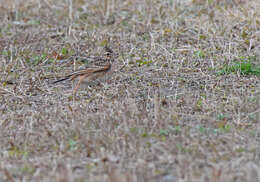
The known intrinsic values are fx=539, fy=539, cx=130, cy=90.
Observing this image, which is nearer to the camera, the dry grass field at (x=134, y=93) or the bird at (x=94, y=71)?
the dry grass field at (x=134, y=93)

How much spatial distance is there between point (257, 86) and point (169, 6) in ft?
17.8

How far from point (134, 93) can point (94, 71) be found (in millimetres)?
869

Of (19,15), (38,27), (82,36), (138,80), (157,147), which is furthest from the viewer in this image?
(19,15)

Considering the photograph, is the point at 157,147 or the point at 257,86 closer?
the point at 157,147

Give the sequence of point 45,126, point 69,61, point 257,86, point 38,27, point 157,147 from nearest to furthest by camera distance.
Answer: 1. point 157,147
2. point 45,126
3. point 257,86
4. point 69,61
5. point 38,27

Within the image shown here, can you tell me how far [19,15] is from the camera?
14.0m

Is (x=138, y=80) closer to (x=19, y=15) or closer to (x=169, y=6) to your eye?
(x=169, y=6)

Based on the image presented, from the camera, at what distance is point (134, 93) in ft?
27.8

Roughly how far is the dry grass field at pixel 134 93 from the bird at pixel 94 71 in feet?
0.67

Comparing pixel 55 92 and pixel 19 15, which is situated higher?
pixel 19 15

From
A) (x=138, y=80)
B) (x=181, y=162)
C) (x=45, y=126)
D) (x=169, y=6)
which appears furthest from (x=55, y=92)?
(x=169, y=6)

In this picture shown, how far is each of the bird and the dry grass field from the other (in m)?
0.20

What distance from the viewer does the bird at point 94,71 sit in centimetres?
886

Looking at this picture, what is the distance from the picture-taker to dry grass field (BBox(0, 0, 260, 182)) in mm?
5676
